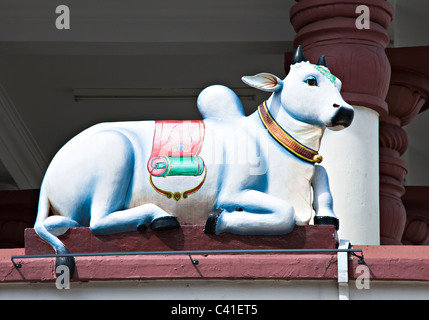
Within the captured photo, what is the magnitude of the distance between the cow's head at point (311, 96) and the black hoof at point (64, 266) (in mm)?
1385

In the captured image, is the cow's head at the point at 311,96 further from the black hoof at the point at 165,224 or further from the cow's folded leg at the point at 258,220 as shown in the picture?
the black hoof at the point at 165,224

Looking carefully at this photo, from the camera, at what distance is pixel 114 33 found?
10367 mm

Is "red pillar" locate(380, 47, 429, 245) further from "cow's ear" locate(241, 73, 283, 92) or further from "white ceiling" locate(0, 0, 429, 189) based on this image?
"cow's ear" locate(241, 73, 283, 92)

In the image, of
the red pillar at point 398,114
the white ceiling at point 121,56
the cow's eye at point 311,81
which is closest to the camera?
the cow's eye at point 311,81

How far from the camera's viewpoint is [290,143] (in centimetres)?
651

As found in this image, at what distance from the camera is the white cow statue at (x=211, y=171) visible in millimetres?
6332

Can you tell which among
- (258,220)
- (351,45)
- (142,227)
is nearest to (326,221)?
(258,220)

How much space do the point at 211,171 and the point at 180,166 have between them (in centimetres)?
17

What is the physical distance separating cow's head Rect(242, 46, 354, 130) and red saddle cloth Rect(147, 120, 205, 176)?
43 cm

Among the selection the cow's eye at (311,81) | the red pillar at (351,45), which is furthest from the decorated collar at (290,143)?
the red pillar at (351,45)

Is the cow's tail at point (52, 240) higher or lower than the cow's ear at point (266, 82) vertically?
lower

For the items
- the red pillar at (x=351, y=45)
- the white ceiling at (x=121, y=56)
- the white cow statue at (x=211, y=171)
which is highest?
Answer: the white ceiling at (x=121, y=56)

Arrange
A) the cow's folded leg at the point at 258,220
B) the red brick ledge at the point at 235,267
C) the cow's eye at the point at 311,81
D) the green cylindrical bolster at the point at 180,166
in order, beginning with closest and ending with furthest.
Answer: the red brick ledge at the point at 235,267, the cow's folded leg at the point at 258,220, the green cylindrical bolster at the point at 180,166, the cow's eye at the point at 311,81
